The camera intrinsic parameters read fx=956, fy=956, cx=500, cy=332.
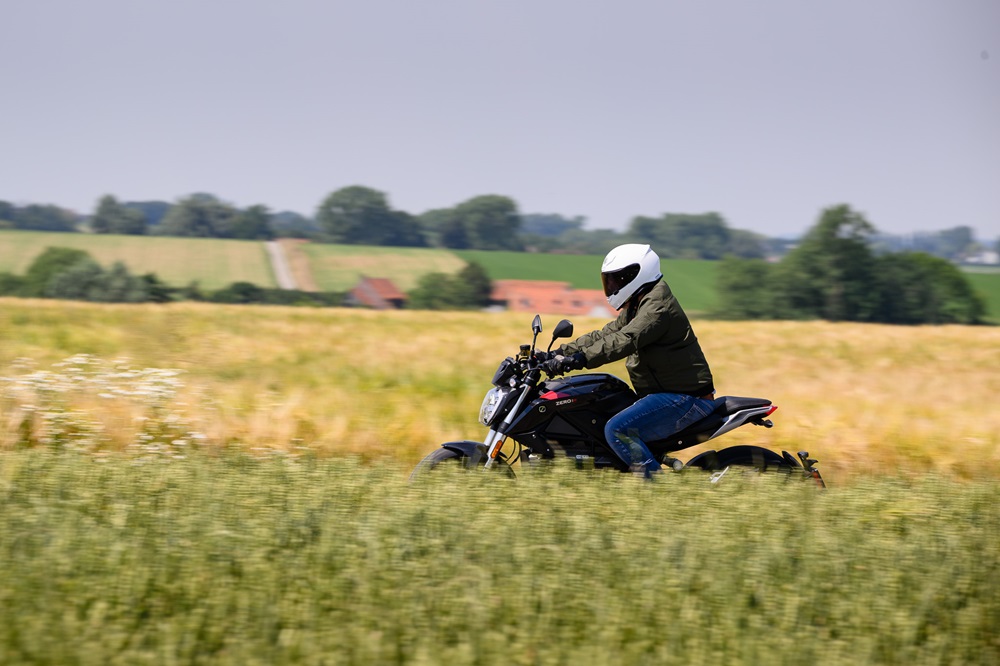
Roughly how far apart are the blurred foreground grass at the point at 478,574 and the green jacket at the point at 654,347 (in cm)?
85

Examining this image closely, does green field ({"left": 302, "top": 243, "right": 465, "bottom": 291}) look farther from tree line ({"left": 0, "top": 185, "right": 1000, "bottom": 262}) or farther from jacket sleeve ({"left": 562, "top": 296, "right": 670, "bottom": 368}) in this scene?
jacket sleeve ({"left": 562, "top": 296, "right": 670, "bottom": 368})

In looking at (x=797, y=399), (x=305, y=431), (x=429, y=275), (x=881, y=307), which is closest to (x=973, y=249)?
(x=881, y=307)

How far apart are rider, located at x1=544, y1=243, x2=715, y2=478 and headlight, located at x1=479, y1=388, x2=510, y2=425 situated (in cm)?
34

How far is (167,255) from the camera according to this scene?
58.8 m

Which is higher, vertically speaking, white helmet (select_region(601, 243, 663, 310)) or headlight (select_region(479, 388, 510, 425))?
white helmet (select_region(601, 243, 663, 310))

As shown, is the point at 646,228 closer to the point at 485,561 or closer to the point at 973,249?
the point at 973,249

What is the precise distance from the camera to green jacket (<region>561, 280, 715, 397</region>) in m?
5.91

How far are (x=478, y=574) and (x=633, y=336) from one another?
222 centimetres

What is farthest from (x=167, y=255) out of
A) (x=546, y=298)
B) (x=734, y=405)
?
(x=734, y=405)

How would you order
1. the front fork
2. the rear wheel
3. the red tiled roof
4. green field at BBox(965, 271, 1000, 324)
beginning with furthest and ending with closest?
green field at BBox(965, 271, 1000, 324)
the red tiled roof
the rear wheel
the front fork

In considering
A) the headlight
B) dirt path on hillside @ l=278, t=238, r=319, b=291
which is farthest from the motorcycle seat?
dirt path on hillside @ l=278, t=238, r=319, b=291

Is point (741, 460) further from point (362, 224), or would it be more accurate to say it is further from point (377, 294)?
point (362, 224)

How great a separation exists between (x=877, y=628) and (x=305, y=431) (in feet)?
19.9

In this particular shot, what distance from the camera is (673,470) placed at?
5.87m
